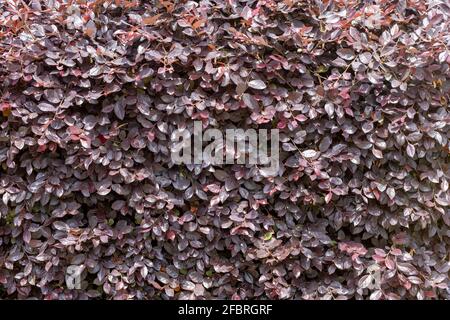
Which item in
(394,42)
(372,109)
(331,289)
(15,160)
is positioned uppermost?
(394,42)

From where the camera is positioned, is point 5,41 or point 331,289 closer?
point 5,41

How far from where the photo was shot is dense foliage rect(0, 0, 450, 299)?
2.54 m

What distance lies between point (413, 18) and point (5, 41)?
192 centimetres

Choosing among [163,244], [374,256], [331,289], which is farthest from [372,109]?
[163,244]

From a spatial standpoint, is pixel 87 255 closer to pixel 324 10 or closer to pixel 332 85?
pixel 332 85

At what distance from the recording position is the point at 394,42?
2582 millimetres

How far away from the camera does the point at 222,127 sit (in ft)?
8.66

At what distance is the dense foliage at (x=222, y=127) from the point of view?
2545 millimetres

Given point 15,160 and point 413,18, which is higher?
point 413,18

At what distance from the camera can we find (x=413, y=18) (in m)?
2.71

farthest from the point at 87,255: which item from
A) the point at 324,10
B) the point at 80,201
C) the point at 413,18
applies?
the point at 413,18

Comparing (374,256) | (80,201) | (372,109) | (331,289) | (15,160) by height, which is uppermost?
(372,109)

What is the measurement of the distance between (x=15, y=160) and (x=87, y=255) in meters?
0.57

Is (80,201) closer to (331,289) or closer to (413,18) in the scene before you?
(331,289)
